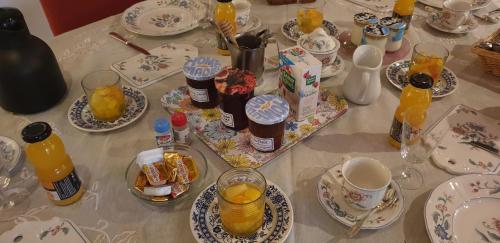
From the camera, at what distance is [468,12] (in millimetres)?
1278

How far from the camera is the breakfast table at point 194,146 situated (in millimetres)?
733

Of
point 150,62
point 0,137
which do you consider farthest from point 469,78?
point 0,137

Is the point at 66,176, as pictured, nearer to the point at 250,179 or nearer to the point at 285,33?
the point at 250,179

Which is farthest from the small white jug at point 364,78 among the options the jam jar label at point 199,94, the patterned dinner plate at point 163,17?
the patterned dinner plate at point 163,17

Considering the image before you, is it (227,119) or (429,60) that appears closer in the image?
(227,119)

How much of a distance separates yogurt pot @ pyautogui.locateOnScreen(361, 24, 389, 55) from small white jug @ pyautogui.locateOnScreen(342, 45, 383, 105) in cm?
11

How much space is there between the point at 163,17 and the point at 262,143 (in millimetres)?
725

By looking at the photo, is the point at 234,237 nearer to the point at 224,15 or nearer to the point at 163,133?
the point at 163,133

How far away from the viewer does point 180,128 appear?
0.88 meters

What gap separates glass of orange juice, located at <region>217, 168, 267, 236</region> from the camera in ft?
2.16

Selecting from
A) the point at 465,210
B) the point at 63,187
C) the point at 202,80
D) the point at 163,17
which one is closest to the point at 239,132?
the point at 202,80

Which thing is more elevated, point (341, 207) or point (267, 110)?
point (267, 110)

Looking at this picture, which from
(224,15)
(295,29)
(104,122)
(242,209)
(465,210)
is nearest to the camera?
(242,209)

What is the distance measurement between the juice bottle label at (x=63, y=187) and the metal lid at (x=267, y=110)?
0.36 metres
